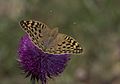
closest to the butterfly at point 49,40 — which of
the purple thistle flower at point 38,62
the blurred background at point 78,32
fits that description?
the purple thistle flower at point 38,62

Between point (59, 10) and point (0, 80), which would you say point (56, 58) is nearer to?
point (0, 80)

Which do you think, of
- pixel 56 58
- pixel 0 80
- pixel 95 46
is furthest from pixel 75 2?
pixel 56 58

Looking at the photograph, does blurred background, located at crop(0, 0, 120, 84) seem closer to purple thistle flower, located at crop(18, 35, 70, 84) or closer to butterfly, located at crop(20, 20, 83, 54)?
purple thistle flower, located at crop(18, 35, 70, 84)

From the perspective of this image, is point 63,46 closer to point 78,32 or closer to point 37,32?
point 37,32

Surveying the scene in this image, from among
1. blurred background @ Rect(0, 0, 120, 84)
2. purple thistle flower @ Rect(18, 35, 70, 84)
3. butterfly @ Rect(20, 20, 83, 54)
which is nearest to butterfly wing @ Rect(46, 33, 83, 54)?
butterfly @ Rect(20, 20, 83, 54)

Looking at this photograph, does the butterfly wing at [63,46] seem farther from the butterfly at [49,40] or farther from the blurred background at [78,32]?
the blurred background at [78,32]

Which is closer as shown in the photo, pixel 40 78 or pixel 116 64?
pixel 40 78

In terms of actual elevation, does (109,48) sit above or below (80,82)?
above
